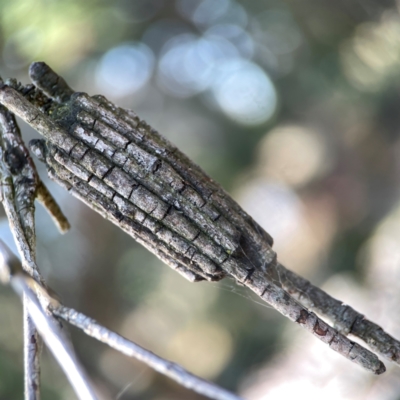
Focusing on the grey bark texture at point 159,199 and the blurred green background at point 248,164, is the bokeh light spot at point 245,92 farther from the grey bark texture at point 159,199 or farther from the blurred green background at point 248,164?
the grey bark texture at point 159,199

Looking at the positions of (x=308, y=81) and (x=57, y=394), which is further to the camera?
(x=308, y=81)

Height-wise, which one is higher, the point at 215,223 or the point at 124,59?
the point at 124,59

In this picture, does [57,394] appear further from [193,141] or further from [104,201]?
[193,141]

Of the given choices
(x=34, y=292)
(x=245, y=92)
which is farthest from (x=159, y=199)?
(x=245, y=92)

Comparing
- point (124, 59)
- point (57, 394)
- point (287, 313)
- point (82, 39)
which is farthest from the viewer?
point (124, 59)

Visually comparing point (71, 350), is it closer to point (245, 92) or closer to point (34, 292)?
point (34, 292)

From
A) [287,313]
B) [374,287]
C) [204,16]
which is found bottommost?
[287,313]

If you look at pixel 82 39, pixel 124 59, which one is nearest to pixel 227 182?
pixel 124 59
